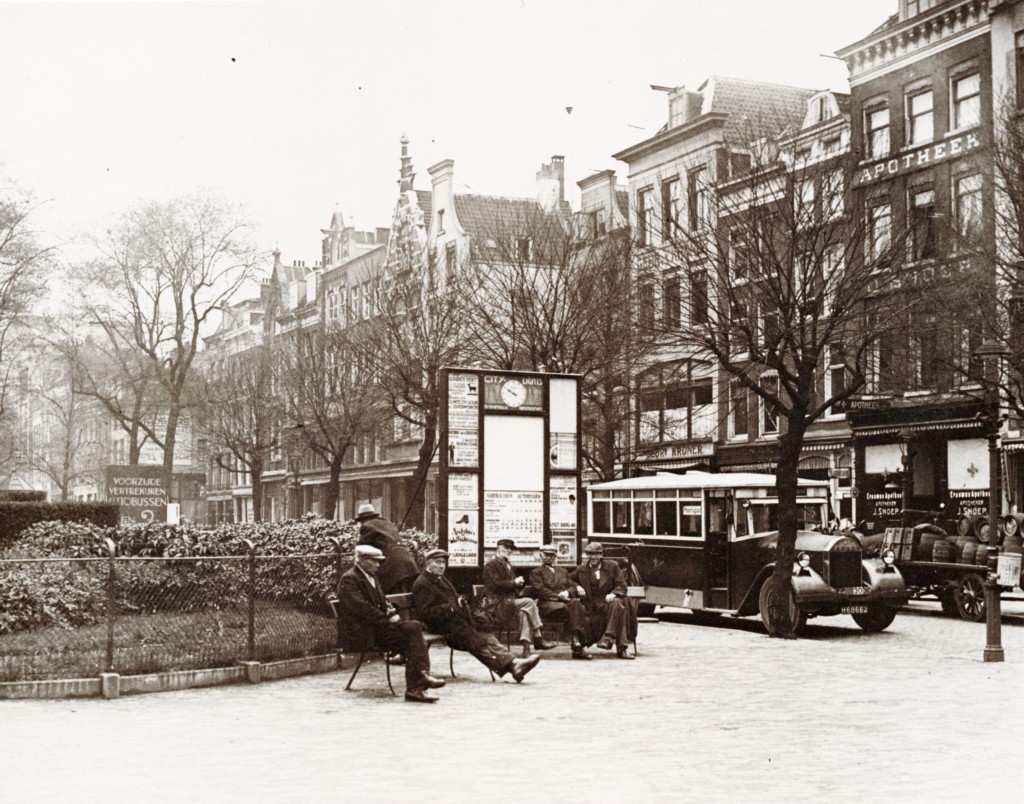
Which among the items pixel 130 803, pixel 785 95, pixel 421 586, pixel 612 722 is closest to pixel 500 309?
pixel 785 95

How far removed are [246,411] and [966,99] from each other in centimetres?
3507

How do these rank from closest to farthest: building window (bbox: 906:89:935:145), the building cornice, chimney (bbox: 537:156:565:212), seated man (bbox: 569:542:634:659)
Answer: seated man (bbox: 569:542:634:659) < the building cornice < building window (bbox: 906:89:935:145) < chimney (bbox: 537:156:565:212)

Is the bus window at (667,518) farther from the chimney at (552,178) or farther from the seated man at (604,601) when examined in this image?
the chimney at (552,178)

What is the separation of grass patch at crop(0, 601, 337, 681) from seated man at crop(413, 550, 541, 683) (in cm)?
171

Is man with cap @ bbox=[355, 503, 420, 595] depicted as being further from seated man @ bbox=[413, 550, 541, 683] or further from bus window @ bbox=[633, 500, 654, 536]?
bus window @ bbox=[633, 500, 654, 536]

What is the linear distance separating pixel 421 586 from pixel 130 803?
22.7ft

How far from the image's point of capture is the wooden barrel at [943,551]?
997 inches

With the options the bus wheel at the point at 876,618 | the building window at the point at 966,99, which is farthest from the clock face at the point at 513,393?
the building window at the point at 966,99

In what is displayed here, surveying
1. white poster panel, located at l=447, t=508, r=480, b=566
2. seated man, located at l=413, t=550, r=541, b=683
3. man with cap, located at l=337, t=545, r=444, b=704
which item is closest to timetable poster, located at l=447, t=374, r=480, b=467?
white poster panel, located at l=447, t=508, r=480, b=566

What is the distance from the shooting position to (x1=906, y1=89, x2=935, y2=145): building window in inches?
1507

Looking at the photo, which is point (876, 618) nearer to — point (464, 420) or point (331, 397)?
point (464, 420)

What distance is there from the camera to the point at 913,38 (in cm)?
3875

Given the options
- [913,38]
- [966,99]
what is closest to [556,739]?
[966,99]

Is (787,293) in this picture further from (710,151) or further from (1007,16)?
(710,151)
